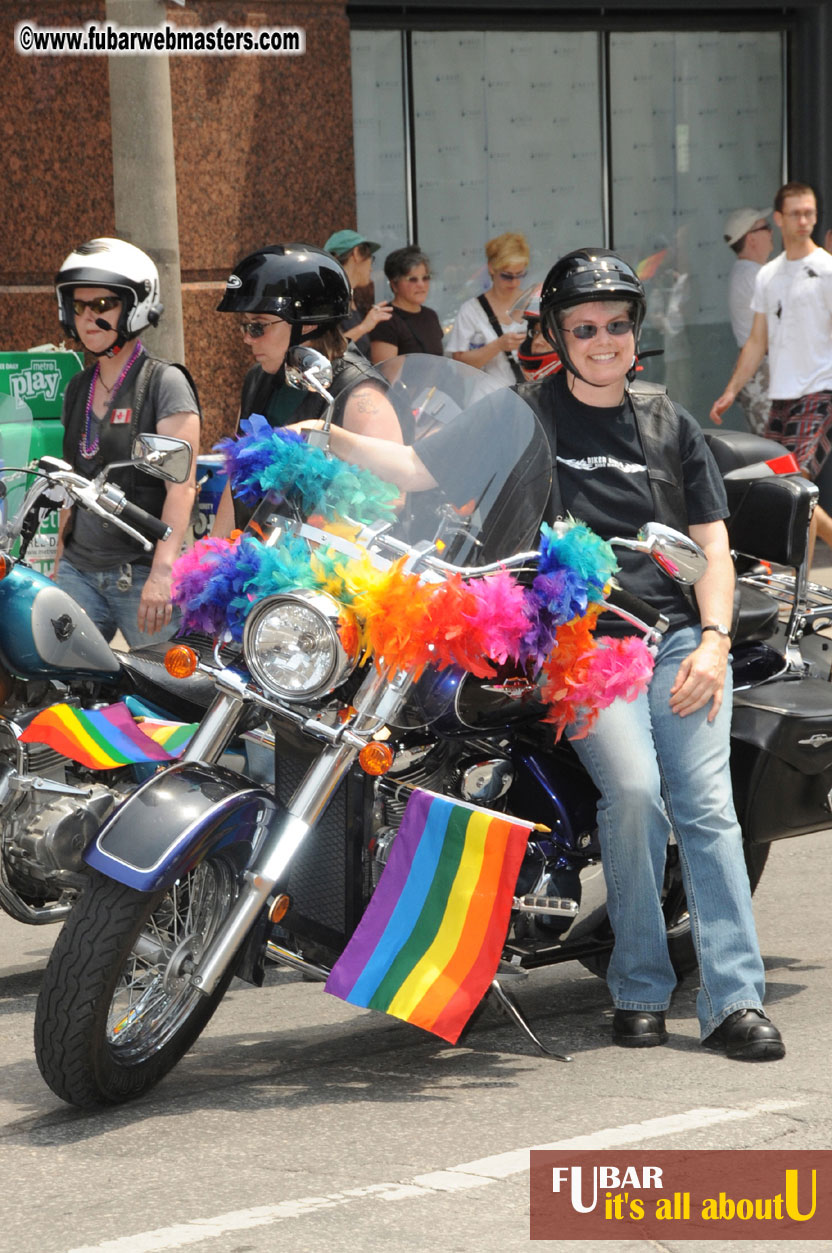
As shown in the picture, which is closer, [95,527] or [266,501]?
[266,501]

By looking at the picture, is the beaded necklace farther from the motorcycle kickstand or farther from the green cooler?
the green cooler

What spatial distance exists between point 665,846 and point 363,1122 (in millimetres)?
1001

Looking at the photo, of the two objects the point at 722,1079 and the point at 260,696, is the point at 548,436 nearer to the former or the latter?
the point at 260,696

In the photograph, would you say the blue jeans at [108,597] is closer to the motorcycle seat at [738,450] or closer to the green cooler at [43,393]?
the motorcycle seat at [738,450]

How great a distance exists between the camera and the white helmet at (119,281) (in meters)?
5.91

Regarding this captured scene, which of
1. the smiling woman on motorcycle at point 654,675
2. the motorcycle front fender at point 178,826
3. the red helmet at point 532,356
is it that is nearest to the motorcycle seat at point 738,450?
the smiling woman on motorcycle at point 654,675

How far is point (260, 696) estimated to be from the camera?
422 cm

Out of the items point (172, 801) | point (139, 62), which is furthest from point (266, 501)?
point (139, 62)

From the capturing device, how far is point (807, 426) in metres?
10.6

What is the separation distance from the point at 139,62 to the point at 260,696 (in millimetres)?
5309

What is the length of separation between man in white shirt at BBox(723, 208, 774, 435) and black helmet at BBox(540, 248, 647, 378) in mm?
7567

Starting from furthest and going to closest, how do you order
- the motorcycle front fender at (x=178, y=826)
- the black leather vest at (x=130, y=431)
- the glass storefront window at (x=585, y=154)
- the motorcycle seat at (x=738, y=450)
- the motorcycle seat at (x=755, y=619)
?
the glass storefront window at (x=585, y=154) → the black leather vest at (x=130, y=431) → the motorcycle seat at (x=738, y=450) → the motorcycle seat at (x=755, y=619) → the motorcycle front fender at (x=178, y=826)

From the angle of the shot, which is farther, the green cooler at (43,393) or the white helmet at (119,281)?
the green cooler at (43,393)

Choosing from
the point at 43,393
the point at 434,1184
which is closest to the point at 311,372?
the point at 434,1184
